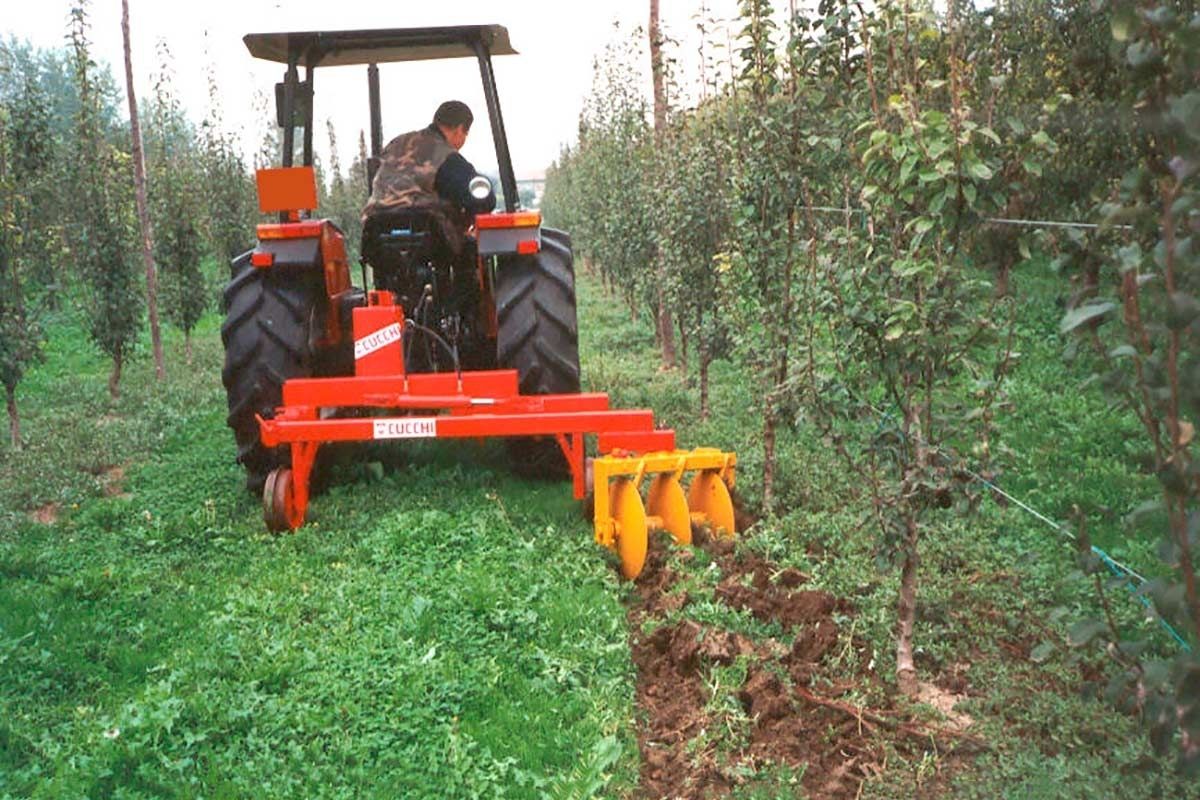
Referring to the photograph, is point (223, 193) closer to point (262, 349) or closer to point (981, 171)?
point (262, 349)

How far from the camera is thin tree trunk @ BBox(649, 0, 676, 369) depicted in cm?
1109

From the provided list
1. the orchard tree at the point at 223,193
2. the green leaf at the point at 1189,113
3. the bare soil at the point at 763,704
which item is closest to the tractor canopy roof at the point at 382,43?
the bare soil at the point at 763,704

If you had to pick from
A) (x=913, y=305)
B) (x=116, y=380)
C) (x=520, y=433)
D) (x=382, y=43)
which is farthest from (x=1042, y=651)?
(x=116, y=380)

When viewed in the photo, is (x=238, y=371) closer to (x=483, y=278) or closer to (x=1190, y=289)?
(x=483, y=278)

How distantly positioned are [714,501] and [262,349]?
2.47 metres

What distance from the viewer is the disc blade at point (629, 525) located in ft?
16.2

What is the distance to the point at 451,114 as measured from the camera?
630cm

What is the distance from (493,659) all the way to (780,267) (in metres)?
2.98

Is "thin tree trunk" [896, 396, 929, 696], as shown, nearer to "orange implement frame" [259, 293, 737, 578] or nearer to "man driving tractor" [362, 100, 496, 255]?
"orange implement frame" [259, 293, 737, 578]

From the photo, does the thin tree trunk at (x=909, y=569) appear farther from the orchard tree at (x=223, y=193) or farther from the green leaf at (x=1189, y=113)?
the orchard tree at (x=223, y=193)

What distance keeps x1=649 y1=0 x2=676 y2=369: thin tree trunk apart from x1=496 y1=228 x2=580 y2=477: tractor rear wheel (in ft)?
14.2

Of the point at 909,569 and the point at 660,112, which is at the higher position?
the point at 660,112

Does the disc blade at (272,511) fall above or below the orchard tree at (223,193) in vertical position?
below

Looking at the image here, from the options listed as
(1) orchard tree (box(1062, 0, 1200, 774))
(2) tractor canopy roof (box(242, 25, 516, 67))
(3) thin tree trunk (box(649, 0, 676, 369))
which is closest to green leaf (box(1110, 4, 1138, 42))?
(1) orchard tree (box(1062, 0, 1200, 774))
